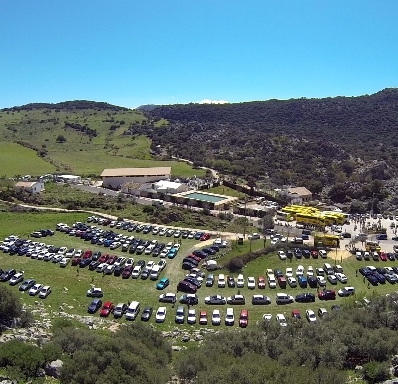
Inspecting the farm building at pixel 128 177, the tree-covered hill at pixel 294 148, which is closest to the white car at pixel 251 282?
the farm building at pixel 128 177

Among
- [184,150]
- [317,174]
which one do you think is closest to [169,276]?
[317,174]

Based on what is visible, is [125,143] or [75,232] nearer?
[75,232]

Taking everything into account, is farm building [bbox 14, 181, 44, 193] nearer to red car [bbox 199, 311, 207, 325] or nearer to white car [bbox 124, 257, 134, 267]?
white car [bbox 124, 257, 134, 267]

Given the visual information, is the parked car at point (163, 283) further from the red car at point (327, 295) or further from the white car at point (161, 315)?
the red car at point (327, 295)

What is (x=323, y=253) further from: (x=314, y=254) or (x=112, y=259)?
(x=112, y=259)

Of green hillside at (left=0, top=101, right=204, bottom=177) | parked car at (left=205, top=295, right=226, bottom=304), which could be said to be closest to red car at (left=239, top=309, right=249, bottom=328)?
parked car at (left=205, top=295, right=226, bottom=304)

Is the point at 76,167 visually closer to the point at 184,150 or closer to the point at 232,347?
the point at 184,150
